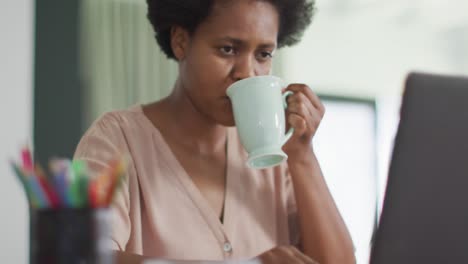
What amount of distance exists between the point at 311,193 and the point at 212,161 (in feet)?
0.71

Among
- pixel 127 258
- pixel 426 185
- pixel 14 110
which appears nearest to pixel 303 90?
pixel 127 258

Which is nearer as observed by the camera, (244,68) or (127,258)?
(127,258)

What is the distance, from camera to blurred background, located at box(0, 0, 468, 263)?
255 centimetres

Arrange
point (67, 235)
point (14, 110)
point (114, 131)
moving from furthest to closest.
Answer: point (14, 110) → point (114, 131) → point (67, 235)

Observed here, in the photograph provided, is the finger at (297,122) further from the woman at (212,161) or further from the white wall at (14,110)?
the white wall at (14,110)

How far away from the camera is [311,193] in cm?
121

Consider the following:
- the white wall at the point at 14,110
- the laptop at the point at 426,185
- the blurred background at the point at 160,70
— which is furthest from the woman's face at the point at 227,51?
the white wall at the point at 14,110

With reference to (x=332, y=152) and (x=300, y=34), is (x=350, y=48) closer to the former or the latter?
(x=332, y=152)

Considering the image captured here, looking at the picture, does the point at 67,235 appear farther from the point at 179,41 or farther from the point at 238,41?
the point at 179,41

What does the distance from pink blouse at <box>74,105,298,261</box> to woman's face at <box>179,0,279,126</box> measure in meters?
0.13

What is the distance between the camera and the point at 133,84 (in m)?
3.01

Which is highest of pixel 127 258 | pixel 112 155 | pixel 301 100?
pixel 301 100

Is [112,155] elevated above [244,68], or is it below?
below

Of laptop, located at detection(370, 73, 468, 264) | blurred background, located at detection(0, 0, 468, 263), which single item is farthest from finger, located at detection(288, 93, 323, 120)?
blurred background, located at detection(0, 0, 468, 263)
